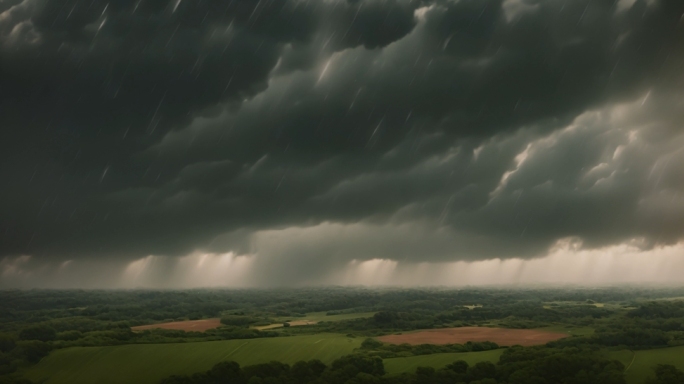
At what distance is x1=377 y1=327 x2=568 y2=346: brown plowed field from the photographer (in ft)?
203

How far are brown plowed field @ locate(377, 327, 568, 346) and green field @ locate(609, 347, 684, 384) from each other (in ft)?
31.6

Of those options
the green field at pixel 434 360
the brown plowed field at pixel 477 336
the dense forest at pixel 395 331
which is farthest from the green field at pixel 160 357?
the brown plowed field at pixel 477 336

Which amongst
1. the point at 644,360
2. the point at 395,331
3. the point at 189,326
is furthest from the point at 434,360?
the point at 189,326

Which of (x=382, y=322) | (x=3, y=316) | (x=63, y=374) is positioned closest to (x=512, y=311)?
(x=382, y=322)

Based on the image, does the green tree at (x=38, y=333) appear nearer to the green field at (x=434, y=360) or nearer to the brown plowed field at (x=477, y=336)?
the brown plowed field at (x=477, y=336)

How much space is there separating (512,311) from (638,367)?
52465mm

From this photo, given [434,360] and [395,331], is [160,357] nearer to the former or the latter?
[434,360]

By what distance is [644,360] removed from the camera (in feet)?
164

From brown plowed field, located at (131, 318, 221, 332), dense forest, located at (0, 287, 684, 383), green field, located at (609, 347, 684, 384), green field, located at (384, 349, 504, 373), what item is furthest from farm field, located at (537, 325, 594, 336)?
brown plowed field, located at (131, 318, 221, 332)

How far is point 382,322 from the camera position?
83.2m

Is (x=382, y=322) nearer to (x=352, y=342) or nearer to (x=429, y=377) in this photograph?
(x=352, y=342)

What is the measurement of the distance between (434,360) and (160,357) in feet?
104

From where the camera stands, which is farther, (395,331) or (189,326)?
(189,326)

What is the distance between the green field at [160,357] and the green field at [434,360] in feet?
24.4
